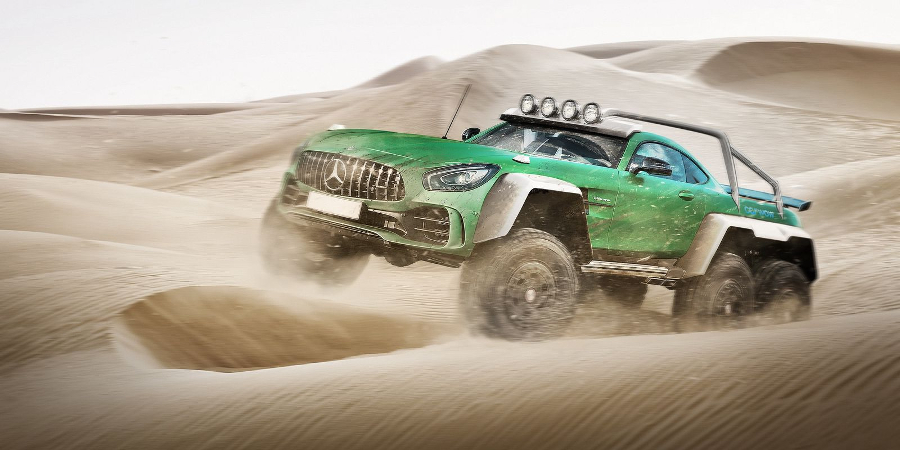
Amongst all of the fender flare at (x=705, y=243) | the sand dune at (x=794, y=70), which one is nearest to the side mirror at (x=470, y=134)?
the fender flare at (x=705, y=243)

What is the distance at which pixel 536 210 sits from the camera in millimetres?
6828

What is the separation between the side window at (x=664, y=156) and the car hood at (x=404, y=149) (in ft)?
4.37

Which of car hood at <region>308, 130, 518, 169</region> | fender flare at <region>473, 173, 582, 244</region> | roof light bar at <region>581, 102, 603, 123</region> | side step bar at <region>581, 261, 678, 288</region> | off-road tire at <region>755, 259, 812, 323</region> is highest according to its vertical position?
roof light bar at <region>581, 102, 603, 123</region>

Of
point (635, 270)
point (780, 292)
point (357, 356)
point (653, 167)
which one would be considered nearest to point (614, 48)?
point (780, 292)

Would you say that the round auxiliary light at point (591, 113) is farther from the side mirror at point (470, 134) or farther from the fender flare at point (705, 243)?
the fender flare at point (705, 243)

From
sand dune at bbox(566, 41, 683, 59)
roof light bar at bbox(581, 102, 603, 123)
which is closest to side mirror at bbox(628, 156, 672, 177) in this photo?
roof light bar at bbox(581, 102, 603, 123)

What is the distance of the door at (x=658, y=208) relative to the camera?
7.39m

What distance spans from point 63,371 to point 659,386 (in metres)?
3.45

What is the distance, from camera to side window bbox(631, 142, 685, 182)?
300 inches

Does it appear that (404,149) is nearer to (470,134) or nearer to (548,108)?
(548,108)

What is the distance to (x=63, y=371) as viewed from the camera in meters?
5.75

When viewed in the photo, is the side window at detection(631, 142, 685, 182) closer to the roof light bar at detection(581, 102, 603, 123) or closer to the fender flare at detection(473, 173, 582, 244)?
the roof light bar at detection(581, 102, 603, 123)

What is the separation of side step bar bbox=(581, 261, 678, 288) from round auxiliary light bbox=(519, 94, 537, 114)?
1399 millimetres

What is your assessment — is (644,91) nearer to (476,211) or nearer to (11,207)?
(11,207)
